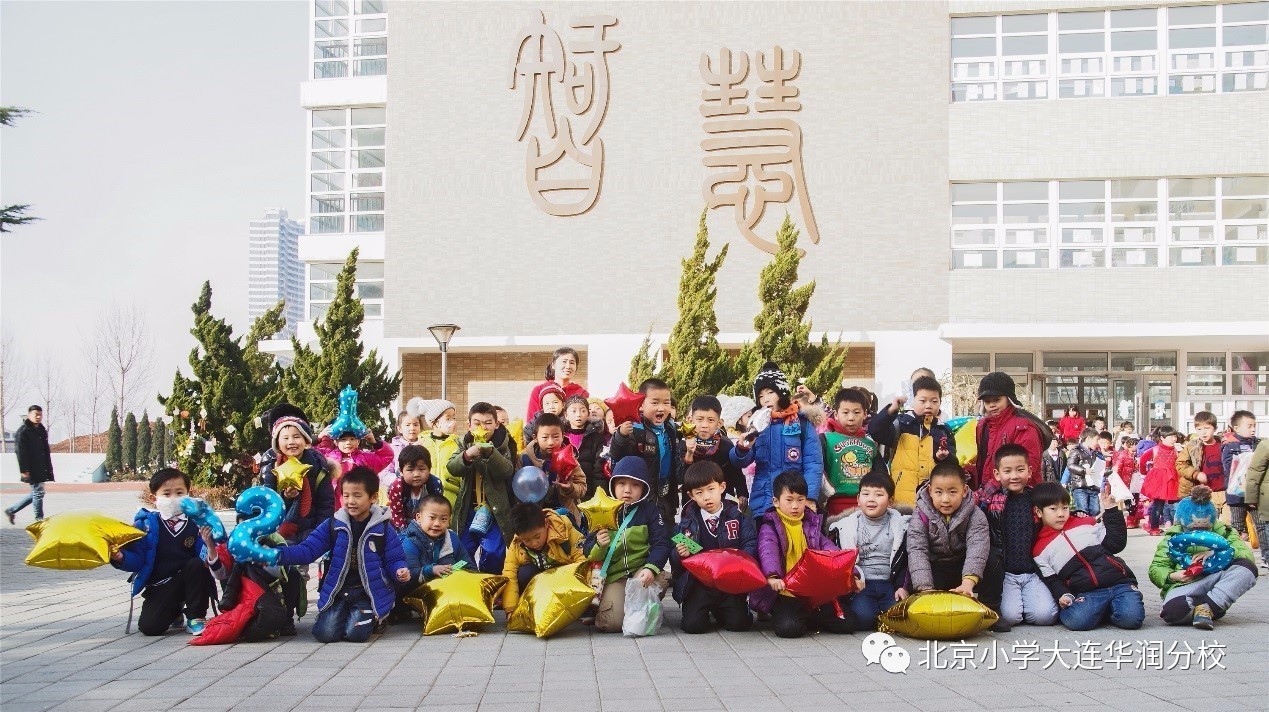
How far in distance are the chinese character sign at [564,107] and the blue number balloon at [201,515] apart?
19661 millimetres

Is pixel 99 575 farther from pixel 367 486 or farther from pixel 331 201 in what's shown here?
pixel 331 201

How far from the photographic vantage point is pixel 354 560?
23.5 feet

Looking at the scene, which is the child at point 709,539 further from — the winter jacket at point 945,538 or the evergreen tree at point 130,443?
the evergreen tree at point 130,443

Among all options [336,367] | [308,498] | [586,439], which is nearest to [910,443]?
[586,439]

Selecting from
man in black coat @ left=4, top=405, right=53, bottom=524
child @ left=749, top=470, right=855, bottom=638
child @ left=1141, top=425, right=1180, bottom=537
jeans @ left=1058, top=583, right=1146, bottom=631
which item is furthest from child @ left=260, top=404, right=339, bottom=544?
child @ left=1141, top=425, right=1180, bottom=537

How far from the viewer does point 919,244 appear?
2495cm

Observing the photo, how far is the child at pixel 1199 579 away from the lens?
732cm

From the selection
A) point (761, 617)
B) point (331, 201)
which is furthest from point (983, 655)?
point (331, 201)

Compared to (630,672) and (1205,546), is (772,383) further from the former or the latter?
(1205,546)

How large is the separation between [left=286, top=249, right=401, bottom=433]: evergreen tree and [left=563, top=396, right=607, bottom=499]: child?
501 inches

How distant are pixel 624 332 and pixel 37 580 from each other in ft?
55.4

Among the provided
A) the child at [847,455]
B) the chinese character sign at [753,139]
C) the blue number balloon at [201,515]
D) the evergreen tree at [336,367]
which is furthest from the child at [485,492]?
the chinese character sign at [753,139]

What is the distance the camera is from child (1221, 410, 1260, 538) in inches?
455

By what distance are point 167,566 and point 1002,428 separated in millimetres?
6055
